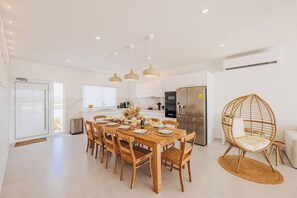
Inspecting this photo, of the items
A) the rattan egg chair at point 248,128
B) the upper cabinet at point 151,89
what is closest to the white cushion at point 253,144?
the rattan egg chair at point 248,128

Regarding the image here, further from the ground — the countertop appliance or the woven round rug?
the countertop appliance

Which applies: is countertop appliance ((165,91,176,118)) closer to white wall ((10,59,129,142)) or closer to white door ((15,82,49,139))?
white wall ((10,59,129,142))

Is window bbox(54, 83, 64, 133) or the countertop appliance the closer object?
the countertop appliance

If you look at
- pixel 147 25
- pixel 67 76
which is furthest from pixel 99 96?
pixel 147 25

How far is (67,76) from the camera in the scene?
4949 mm

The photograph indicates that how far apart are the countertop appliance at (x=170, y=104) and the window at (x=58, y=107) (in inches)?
158

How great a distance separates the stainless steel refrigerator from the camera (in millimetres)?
3688

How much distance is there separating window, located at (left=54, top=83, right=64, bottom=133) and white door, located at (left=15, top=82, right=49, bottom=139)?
271mm

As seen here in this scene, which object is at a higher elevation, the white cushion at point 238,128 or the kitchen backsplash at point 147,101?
the kitchen backsplash at point 147,101

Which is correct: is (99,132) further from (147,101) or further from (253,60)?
(253,60)

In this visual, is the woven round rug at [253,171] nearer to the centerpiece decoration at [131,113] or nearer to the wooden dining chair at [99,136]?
the centerpiece decoration at [131,113]

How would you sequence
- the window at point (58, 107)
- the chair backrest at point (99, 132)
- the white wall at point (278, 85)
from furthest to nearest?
the window at point (58, 107)
the white wall at point (278, 85)
the chair backrest at point (99, 132)

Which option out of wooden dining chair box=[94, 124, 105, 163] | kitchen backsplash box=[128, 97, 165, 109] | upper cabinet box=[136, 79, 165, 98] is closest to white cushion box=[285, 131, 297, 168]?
upper cabinet box=[136, 79, 165, 98]

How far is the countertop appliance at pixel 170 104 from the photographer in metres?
4.48
